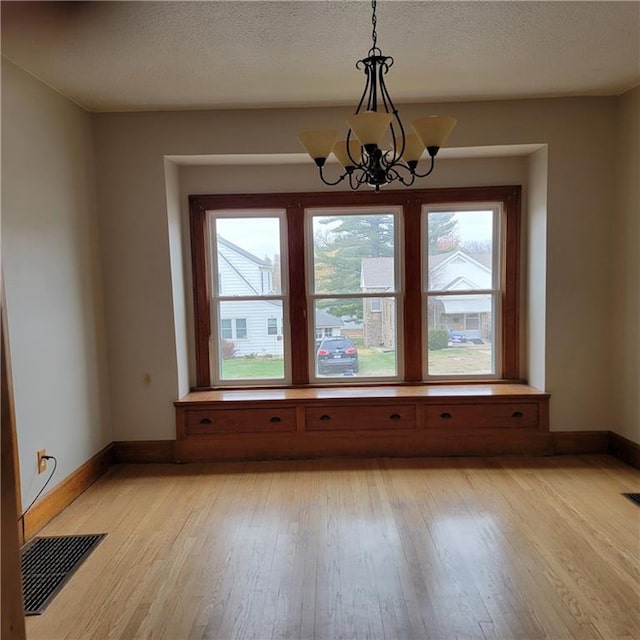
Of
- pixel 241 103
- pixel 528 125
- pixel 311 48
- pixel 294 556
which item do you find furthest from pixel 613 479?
pixel 241 103

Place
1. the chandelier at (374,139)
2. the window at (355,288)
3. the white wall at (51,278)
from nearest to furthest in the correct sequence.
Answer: the chandelier at (374,139) → the white wall at (51,278) → the window at (355,288)

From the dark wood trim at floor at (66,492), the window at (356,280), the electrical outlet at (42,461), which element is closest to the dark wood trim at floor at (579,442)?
the window at (356,280)

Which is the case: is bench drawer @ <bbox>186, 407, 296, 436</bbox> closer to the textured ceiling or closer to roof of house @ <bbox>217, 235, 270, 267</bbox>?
roof of house @ <bbox>217, 235, 270, 267</bbox>

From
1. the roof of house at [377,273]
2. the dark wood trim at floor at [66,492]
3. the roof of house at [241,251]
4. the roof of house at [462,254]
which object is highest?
the roof of house at [241,251]

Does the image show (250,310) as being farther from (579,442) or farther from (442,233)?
(579,442)

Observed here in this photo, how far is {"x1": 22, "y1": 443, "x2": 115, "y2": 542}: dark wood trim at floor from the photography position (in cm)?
266

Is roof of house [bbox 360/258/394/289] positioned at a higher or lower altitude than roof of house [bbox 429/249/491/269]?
lower

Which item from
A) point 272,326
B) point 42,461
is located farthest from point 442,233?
point 42,461

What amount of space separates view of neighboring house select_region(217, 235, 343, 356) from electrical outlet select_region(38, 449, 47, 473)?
160cm

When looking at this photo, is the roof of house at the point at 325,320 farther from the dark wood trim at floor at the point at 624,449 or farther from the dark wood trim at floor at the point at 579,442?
the dark wood trim at floor at the point at 624,449

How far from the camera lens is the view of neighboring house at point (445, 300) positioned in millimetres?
3951

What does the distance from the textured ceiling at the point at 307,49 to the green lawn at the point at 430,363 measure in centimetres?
198

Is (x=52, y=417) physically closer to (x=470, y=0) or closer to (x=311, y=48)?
(x=311, y=48)

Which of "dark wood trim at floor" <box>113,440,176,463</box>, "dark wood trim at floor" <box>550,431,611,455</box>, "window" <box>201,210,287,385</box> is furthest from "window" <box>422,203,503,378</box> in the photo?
"dark wood trim at floor" <box>113,440,176,463</box>
